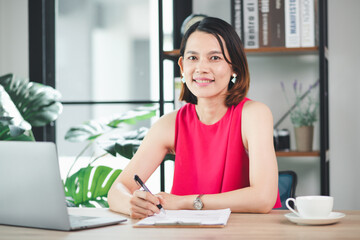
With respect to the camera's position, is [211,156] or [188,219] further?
[211,156]

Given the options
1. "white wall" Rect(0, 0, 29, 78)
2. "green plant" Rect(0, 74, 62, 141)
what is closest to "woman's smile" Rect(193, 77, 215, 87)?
"green plant" Rect(0, 74, 62, 141)

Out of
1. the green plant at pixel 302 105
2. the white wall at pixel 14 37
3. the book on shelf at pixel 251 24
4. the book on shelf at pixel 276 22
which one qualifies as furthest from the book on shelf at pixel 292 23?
the white wall at pixel 14 37

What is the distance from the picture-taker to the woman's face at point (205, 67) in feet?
→ 6.13

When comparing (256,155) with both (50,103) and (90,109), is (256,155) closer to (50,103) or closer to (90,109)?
(50,103)

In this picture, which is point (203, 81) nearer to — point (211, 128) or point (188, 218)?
point (211, 128)

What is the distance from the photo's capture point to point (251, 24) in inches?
104

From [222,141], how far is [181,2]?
1432mm

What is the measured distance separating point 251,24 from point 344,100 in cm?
72

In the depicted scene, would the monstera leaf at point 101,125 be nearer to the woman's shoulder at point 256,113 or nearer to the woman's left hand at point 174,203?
the woman's shoulder at point 256,113

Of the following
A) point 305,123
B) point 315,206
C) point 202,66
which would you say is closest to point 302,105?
point 305,123

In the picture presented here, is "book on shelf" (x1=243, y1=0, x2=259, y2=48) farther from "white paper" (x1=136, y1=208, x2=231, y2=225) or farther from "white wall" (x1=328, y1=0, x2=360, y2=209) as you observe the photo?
"white paper" (x1=136, y1=208, x2=231, y2=225)

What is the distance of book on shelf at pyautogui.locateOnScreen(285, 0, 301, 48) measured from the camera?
259 cm

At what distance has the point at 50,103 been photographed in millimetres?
2842

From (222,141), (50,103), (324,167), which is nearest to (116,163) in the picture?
A: (50,103)
